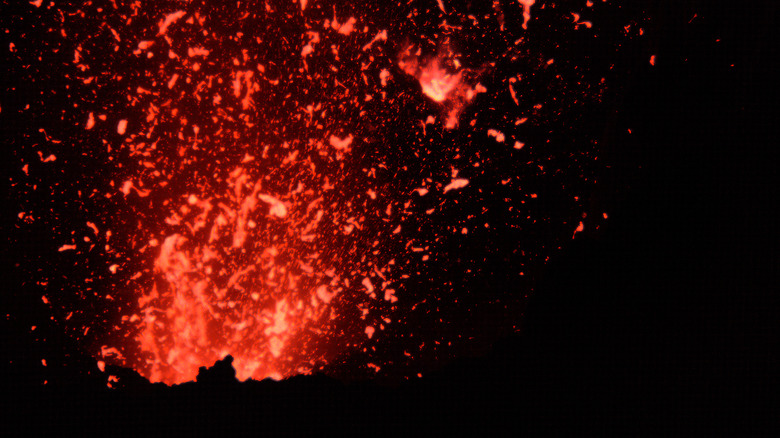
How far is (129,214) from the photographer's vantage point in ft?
2.65

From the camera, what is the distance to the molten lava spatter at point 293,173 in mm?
772

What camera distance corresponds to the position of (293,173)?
83 centimetres

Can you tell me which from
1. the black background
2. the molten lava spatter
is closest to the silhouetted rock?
the black background

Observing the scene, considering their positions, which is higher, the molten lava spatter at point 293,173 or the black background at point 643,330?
the molten lava spatter at point 293,173

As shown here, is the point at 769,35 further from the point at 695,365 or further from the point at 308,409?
the point at 308,409

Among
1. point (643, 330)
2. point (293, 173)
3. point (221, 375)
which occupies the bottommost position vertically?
point (643, 330)

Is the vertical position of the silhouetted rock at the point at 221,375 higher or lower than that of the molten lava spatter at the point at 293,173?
lower

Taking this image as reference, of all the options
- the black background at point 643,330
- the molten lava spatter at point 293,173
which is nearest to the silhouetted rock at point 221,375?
the black background at point 643,330

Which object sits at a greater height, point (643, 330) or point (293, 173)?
point (293, 173)

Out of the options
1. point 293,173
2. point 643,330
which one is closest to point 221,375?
point 293,173

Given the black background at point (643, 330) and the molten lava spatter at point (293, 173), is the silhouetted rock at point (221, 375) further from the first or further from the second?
the molten lava spatter at point (293, 173)

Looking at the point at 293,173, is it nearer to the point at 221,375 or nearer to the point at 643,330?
the point at 221,375

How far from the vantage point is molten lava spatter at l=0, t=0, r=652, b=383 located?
0.77 meters

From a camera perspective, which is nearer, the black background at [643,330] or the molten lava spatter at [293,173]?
the black background at [643,330]
